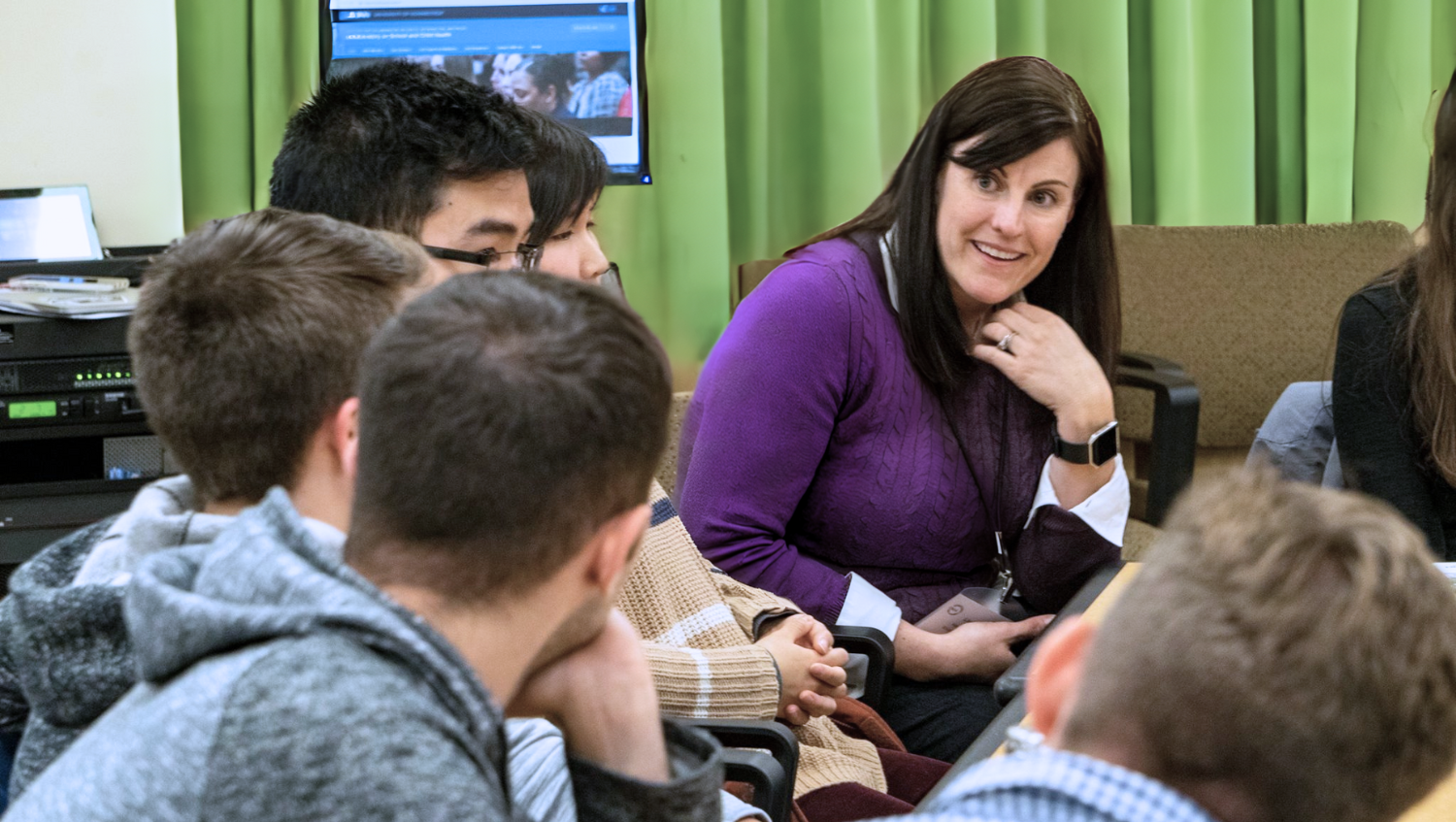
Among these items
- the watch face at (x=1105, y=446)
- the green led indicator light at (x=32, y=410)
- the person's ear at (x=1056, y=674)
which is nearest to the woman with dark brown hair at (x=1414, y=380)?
the watch face at (x=1105, y=446)

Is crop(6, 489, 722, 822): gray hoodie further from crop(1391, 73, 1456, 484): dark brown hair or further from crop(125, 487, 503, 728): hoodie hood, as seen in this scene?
crop(1391, 73, 1456, 484): dark brown hair

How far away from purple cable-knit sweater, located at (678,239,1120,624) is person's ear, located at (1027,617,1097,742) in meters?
1.10

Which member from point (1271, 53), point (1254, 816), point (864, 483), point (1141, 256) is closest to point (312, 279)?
point (1254, 816)

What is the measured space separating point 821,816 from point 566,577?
0.66m

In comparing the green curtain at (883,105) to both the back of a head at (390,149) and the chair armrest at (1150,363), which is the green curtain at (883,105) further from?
the back of a head at (390,149)

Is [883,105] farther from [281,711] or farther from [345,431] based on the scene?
[281,711]

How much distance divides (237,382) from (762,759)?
19.6 inches

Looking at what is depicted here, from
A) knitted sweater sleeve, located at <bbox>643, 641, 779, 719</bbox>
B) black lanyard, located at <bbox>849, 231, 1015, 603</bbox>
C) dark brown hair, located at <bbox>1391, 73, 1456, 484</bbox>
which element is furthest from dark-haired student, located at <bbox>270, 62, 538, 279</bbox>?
dark brown hair, located at <bbox>1391, 73, 1456, 484</bbox>

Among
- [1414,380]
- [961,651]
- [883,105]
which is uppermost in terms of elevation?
[883,105]

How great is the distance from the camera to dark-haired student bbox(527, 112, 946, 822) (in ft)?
4.34

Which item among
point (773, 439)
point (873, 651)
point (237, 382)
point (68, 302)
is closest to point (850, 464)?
point (773, 439)

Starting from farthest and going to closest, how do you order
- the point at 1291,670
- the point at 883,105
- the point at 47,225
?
the point at 883,105, the point at 47,225, the point at 1291,670

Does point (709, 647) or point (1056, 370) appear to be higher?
point (1056, 370)

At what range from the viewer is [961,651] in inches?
68.8
